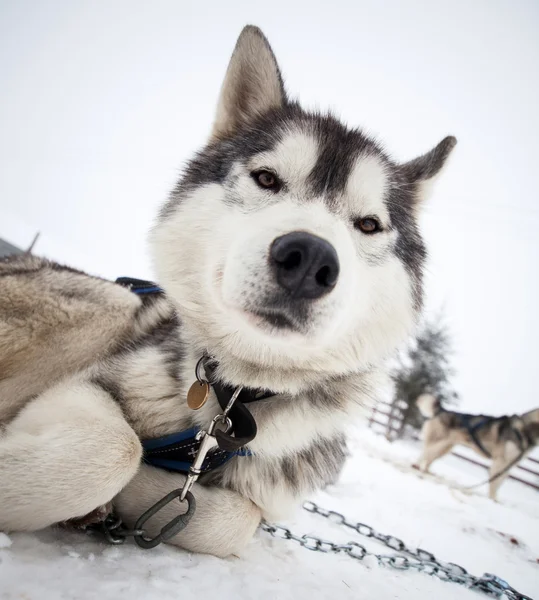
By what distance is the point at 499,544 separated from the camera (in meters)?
4.16

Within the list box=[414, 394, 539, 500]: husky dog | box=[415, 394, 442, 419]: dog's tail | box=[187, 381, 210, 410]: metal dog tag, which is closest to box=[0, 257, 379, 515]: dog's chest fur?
box=[187, 381, 210, 410]: metal dog tag

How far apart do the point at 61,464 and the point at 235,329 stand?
32.8 inches

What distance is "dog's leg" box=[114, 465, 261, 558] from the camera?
1496 millimetres

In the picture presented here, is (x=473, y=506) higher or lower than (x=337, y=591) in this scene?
lower

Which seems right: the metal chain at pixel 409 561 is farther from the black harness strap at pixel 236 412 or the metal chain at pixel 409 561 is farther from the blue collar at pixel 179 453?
the black harness strap at pixel 236 412

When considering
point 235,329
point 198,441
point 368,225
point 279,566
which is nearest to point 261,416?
point 198,441

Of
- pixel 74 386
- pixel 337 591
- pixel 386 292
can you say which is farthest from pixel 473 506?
pixel 74 386

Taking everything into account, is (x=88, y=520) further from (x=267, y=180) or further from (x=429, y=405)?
(x=429, y=405)

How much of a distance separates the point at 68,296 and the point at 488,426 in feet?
33.5

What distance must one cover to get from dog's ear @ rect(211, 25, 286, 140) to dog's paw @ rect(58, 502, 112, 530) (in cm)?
222

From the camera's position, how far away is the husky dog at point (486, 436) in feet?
28.1

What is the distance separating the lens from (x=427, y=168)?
98.3 inches

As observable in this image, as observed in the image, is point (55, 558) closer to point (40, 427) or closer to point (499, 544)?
point (40, 427)

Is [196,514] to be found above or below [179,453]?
below
